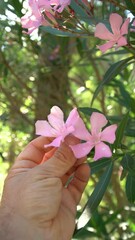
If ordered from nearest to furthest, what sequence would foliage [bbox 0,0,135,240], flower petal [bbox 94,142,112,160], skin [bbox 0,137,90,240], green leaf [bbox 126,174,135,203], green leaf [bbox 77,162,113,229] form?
flower petal [bbox 94,142,112,160]
skin [bbox 0,137,90,240]
green leaf [bbox 77,162,113,229]
green leaf [bbox 126,174,135,203]
foliage [bbox 0,0,135,240]

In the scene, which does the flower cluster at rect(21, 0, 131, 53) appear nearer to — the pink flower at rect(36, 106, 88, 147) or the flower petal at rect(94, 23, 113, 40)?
the flower petal at rect(94, 23, 113, 40)

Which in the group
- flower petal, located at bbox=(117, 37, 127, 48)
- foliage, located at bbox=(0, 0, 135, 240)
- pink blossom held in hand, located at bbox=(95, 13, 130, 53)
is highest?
pink blossom held in hand, located at bbox=(95, 13, 130, 53)

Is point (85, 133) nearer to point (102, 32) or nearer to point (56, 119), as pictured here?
point (56, 119)

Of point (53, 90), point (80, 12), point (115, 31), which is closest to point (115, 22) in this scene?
point (115, 31)

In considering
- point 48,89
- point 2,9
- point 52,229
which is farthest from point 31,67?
point 52,229

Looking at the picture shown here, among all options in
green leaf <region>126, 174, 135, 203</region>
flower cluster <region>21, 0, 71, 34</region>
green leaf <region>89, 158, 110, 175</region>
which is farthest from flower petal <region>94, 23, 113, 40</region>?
green leaf <region>126, 174, 135, 203</region>

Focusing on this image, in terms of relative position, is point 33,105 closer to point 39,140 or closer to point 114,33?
point 39,140
